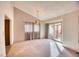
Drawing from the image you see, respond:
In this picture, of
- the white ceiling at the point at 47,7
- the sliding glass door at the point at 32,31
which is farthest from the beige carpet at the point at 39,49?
the white ceiling at the point at 47,7

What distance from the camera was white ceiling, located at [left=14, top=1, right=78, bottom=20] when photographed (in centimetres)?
191

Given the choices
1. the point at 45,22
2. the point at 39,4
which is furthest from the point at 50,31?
the point at 39,4

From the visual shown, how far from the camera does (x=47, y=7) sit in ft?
6.42

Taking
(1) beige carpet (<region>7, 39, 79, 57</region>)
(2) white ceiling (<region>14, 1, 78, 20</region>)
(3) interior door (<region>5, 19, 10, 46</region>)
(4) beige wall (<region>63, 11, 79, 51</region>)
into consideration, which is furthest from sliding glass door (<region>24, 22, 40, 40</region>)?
(4) beige wall (<region>63, 11, 79, 51</region>)

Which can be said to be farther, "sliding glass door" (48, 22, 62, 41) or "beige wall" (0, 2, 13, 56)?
"sliding glass door" (48, 22, 62, 41)

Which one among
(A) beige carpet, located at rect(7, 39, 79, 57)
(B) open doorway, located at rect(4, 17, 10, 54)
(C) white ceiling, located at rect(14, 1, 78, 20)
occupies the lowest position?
(A) beige carpet, located at rect(7, 39, 79, 57)

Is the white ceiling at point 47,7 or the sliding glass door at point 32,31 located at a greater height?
the white ceiling at point 47,7

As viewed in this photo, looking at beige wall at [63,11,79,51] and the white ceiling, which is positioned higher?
the white ceiling

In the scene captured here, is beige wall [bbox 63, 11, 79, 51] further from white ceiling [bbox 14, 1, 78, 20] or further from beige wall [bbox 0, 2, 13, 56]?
beige wall [bbox 0, 2, 13, 56]

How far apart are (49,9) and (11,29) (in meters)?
0.78

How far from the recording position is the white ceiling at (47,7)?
191 cm

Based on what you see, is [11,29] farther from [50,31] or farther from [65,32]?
[65,32]

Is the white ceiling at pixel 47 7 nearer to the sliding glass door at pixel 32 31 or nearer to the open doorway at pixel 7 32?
the sliding glass door at pixel 32 31

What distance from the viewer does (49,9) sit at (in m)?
1.97
